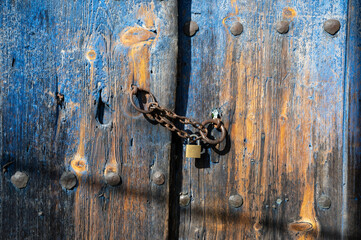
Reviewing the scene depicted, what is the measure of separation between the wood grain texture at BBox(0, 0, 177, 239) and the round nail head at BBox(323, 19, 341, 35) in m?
0.47

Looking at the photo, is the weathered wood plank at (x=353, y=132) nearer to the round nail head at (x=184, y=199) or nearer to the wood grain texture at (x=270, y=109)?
the wood grain texture at (x=270, y=109)

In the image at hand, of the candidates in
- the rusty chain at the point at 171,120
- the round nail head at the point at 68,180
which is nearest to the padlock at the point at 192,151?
the rusty chain at the point at 171,120

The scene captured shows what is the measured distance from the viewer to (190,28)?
34.0 inches

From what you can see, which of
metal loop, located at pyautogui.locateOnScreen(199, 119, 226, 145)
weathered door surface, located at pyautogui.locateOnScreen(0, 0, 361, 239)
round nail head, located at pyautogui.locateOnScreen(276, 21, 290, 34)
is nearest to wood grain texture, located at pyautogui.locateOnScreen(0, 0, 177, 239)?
weathered door surface, located at pyautogui.locateOnScreen(0, 0, 361, 239)

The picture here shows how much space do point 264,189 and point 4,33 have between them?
905 mm

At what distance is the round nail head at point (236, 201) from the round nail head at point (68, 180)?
1.58ft

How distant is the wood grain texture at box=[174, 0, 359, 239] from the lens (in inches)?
34.2

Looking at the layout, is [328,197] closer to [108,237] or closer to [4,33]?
[108,237]

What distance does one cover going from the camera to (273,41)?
34.3 inches

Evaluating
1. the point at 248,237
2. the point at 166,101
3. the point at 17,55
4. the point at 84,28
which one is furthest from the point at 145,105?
the point at 248,237

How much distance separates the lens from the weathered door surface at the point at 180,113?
82 cm

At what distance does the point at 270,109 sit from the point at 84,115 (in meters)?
0.57

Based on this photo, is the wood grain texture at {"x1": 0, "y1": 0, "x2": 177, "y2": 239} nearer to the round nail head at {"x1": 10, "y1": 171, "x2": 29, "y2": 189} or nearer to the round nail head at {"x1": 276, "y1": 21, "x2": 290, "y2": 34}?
the round nail head at {"x1": 10, "y1": 171, "x2": 29, "y2": 189}

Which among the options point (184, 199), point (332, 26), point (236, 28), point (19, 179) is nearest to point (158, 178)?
point (184, 199)
